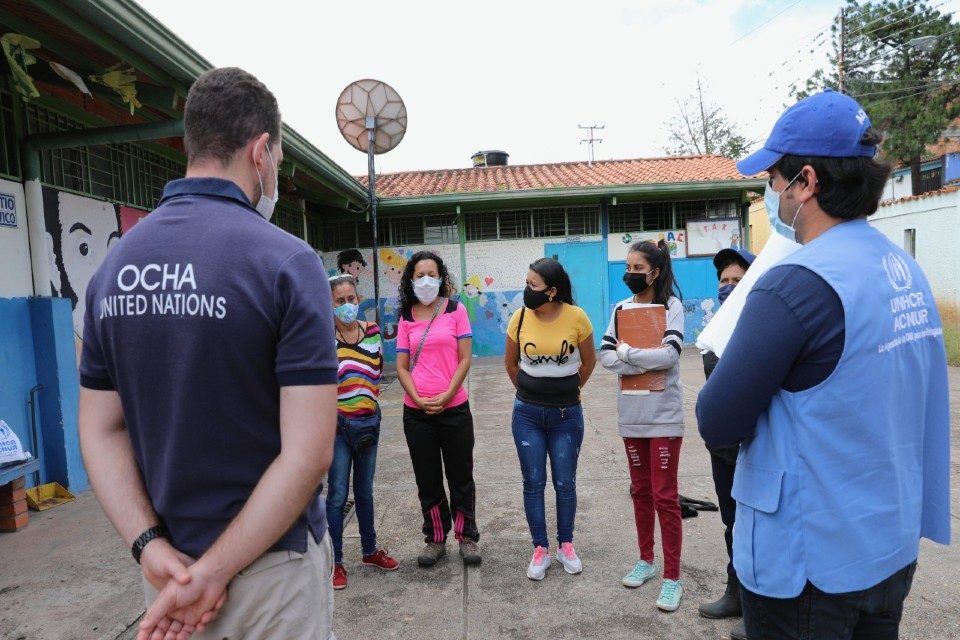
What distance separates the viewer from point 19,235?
16.2ft

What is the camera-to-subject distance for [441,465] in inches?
147

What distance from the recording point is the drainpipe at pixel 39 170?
499cm

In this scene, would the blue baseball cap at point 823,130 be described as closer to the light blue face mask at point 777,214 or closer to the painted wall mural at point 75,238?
the light blue face mask at point 777,214

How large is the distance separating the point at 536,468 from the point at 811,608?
85.5 inches

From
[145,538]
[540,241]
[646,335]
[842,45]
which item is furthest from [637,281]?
[842,45]

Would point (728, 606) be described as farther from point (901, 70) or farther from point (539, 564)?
point (901, 70)

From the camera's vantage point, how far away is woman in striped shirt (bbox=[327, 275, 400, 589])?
3480 millimetres

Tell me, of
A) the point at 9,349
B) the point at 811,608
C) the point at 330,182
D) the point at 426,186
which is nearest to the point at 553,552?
the point at 811,608

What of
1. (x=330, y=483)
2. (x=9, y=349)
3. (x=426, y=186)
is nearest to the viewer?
(x=330, y=483)

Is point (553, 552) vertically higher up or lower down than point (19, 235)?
lower down

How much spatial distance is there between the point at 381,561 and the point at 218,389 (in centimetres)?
276

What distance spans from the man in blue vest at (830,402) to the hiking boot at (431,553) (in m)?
2.44

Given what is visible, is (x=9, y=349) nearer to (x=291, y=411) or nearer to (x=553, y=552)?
(x=553, y=552)

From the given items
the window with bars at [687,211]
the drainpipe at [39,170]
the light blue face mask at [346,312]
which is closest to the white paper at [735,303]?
the light blue face mask at [346,312]
